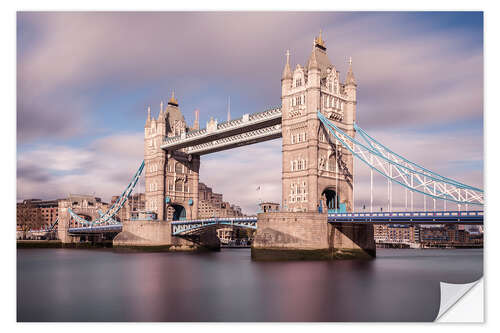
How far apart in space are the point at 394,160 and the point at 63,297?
32.1 m

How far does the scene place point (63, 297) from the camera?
2703 centimetres

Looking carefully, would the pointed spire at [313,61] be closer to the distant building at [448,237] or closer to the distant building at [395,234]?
the distant building at [395,234]

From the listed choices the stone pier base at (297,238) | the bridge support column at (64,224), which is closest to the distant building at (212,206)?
the bridge support column at (64,224)

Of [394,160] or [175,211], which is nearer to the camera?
[394,160]

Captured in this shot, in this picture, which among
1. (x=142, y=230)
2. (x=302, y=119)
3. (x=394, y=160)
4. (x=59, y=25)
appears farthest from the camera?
(x=142, y=230)

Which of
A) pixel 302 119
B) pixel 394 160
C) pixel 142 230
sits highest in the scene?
pixel 302 119

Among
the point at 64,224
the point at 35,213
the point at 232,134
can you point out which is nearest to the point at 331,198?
the point at 232,134

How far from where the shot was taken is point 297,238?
47.8 m

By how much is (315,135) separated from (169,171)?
35557 millimetres

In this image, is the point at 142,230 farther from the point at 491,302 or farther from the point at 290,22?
the point at 491,302

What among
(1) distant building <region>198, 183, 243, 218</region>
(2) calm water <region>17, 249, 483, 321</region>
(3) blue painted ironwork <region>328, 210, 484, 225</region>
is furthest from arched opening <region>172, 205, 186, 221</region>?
(1) distant building <region>198, 183, 243, 218</region>

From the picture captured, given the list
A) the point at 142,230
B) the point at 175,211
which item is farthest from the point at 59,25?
the point at 175,211

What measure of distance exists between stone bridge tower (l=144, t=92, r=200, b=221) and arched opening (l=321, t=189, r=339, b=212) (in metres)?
32.0
